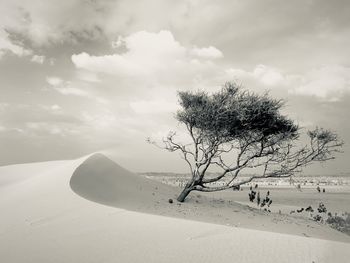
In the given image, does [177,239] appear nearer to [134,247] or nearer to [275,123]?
[134,247]

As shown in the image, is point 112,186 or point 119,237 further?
point 112,186

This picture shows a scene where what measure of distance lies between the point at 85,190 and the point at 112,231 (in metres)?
5.45

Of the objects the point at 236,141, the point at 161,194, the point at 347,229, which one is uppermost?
the point at 236,141

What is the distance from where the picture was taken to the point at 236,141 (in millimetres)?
15188

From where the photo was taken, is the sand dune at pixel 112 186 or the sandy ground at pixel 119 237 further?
the sand dune at pixel 112 186

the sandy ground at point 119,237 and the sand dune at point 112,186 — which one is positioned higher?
the sand dune at point 112,186

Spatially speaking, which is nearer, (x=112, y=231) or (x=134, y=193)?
(x=112, y=231)

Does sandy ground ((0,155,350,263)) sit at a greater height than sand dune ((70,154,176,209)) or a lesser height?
lesser

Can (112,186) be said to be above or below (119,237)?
above

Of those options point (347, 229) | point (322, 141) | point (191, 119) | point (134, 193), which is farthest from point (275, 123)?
point (134, 193)

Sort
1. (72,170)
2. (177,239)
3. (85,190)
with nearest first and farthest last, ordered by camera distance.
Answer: (177,239)
(85,190)
(72,170)

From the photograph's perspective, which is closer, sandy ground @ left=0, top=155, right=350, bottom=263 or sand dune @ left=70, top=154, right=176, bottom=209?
sandy ground @ left=0, top=155, right=350, bottom=263

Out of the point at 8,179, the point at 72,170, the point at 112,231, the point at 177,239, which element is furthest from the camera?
the point at 8,179

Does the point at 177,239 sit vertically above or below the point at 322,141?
below
